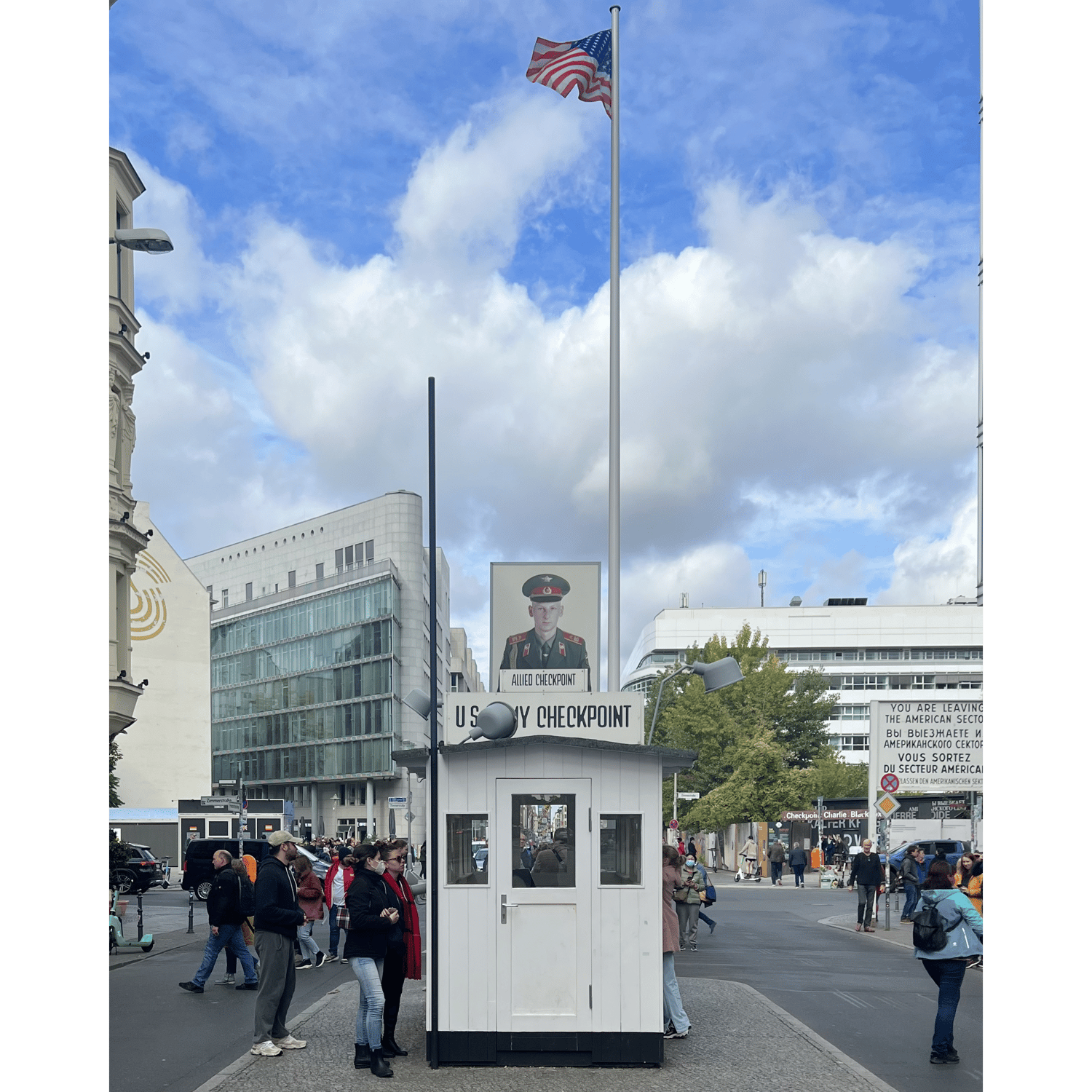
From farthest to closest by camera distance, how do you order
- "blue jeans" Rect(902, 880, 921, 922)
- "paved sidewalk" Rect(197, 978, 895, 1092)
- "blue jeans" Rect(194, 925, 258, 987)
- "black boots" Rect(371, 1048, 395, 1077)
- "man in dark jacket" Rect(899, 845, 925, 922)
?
"blue jeans" Rect(902, 880, 921, 922) < "man in dark jacket" Rect(899, 845, 925, 922) < "blue jeans" Rect(194, 925, 258, 987) < "black boots" Rect(371, 1048, 395, 1077) < "paved sidewalk" Rect(197, 978, 895, 1092)

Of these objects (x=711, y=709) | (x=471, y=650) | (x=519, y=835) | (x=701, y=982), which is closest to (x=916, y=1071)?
(x=519, y=835)

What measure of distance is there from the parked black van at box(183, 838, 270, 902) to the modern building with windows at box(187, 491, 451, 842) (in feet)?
147

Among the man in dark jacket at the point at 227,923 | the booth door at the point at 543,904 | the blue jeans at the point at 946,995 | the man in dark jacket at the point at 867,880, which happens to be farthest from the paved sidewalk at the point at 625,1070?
the man in dark jacket at the point at 867,880

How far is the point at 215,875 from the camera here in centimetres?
1647

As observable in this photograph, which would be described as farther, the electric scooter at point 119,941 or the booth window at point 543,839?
the electric scooter at point 119,941

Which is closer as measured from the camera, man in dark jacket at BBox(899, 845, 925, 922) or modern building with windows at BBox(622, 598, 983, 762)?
man in dark jacket at BBox(899, 845, 925, 922)

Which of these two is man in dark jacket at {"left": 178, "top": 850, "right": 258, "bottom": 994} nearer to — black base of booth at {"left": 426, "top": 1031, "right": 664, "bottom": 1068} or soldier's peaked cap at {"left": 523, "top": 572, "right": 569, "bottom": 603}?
soldier's peaked cap at {"left": 523, "top": 572, "right": 569, "bottom": 603}

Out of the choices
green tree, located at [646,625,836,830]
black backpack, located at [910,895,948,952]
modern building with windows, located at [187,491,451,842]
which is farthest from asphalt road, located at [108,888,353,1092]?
modern building with windows, located at [187,491,451,842]

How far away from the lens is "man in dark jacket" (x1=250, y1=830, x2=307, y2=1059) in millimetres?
11234

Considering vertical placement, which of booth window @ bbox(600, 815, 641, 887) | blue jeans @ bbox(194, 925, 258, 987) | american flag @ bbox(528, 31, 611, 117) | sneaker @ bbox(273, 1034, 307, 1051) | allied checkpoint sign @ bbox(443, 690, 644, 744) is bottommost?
blue jeans @ bbox(194, 925, 258, 987)

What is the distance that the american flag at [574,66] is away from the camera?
64.3 ft

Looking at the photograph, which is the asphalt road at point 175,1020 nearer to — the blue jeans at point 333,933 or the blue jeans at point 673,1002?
the blue jeans at point 333,933

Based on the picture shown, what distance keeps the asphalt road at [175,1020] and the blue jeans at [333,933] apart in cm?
112

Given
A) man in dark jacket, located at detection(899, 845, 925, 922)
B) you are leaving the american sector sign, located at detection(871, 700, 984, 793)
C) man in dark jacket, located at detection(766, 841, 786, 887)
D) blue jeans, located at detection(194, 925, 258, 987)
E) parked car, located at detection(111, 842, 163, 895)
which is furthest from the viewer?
man in dark jacket, located at detection(766, 841, 786, 887)
